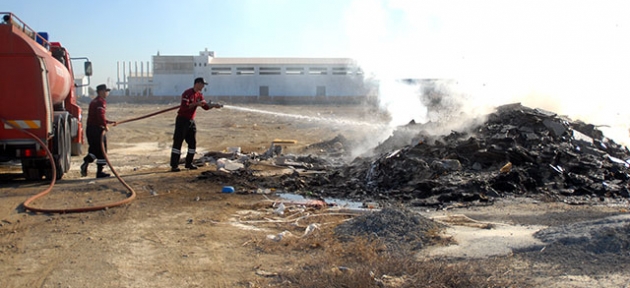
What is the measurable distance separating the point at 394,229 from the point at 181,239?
2.20 meters

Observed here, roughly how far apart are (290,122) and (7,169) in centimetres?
1509

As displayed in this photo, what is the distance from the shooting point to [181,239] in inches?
217

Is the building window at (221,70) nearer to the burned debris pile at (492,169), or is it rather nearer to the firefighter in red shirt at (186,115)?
the firefighter in red shirt at (186,115)

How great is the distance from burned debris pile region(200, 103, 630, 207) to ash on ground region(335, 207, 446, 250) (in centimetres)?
220

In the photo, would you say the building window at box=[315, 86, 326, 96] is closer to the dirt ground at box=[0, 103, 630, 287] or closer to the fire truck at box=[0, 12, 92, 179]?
the dirt ground at box=[0, 103, 630, 287]

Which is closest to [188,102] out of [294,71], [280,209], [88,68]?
[280,209]

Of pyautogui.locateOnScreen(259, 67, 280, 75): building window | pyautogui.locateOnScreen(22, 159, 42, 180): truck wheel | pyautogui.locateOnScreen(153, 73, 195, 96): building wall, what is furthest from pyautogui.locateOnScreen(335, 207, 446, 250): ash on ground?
pyautogui.locateOnScreen(153, 73, 195, 96): building wall

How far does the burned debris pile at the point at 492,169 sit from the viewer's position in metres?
8.12

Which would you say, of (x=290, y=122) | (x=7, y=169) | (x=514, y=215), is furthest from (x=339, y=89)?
(x=514, y=215)

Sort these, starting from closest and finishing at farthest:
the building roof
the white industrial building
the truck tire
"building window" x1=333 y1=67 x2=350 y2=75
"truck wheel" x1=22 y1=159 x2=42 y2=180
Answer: "truck wheel" x1=22 y1=159 x2=42 y2=180
the truck tire
"building window" x1=333 y1=67 x2=350 y2=75
the white industrial building
the building roof

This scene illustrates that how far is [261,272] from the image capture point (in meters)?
4.50

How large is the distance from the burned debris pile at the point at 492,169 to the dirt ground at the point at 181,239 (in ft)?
1.91

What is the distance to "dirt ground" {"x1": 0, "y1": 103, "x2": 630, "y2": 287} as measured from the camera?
4.27 metres

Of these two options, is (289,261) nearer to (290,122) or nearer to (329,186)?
(329,186)
